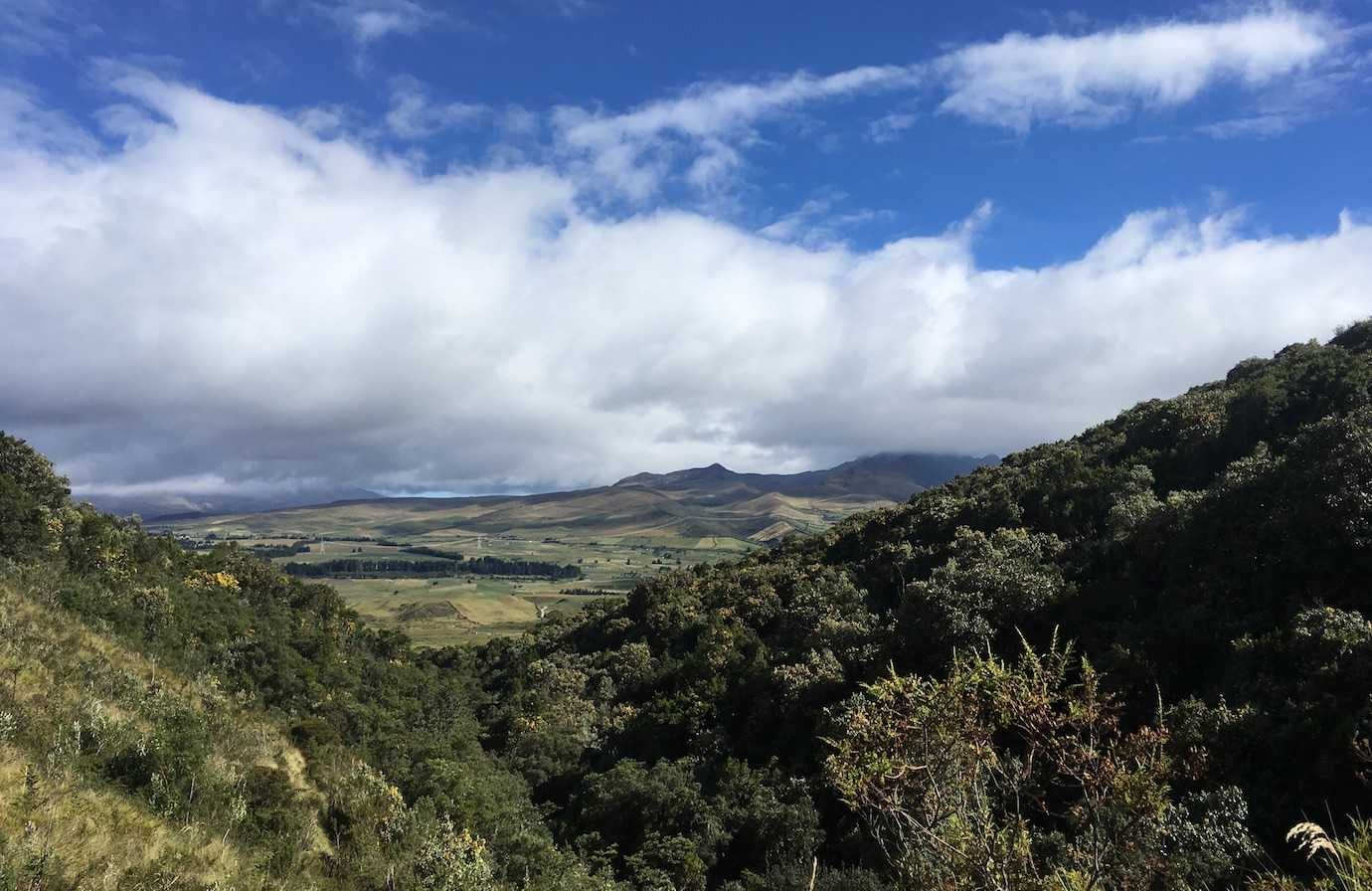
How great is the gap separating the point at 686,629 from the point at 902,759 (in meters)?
52.4

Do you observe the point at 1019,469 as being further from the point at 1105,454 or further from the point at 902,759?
the point at 902,759

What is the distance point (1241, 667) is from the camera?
72.8 feet

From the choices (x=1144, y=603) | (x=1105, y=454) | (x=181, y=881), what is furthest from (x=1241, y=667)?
(x=1105, y=454)

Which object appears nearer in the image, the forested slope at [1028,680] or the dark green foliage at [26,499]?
the forested slope at [1028,680]

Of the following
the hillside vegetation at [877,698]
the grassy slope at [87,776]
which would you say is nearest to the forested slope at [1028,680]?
the hillside vegetation at [877,698]

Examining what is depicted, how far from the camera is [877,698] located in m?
10.3

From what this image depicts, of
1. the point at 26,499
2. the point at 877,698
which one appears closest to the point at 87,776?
the point at 877,698

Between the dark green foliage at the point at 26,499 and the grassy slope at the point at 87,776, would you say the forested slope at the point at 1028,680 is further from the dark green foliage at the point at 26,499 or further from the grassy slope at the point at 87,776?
the dark green foliage at the point at 26,499

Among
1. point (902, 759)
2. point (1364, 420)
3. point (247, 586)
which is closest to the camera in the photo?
point (902, 759)

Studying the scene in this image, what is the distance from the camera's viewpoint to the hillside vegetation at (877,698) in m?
7.96

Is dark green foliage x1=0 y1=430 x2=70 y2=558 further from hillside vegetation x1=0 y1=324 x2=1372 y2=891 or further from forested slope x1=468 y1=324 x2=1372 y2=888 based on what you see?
forested slope x1=468 y1=324 x2=1372 y2=888

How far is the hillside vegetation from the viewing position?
796cm

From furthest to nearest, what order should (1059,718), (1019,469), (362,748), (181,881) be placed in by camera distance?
(1019,469)
(362,748)
(181,881)
(1059,718)

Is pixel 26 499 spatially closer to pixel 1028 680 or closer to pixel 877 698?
pixel 877 698
